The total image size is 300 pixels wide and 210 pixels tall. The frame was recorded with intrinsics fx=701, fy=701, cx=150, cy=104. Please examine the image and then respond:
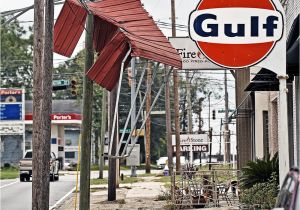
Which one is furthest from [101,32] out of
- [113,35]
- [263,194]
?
[263,194]

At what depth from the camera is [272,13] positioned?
9266mm

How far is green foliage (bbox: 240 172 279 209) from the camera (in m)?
13.4

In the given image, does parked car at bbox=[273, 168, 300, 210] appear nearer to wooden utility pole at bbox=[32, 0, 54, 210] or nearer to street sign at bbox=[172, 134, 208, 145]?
wooden utility pole at bbox=[32, 0, 54, 210]

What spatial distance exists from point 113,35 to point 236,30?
24.1 ft

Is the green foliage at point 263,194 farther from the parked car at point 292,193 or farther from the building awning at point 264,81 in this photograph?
the parked car at point 292,193

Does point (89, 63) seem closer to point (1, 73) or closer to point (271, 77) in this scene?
point (271, 77)

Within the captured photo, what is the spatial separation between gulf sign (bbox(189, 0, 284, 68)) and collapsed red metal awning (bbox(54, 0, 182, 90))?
4.48 metres

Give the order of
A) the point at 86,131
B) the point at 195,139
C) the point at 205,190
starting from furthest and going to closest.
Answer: the point at 195,139 < the point at 205,190 < the point at 86,131

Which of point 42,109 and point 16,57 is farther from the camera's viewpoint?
A: point 16,57

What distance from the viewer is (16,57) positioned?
8575 centimetres

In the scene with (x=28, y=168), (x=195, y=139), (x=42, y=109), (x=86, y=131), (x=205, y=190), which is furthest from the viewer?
(x=28, y=168)

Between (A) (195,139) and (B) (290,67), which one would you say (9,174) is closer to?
(A) (195,139)

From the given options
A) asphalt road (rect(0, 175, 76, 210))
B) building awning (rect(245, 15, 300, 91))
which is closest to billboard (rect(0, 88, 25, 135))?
asphalt road (rect(0, 175, 76, 210))

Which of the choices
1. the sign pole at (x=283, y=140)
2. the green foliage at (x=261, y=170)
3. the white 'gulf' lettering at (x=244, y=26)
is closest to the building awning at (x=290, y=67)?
the green foliage at (x=261, y=170)
